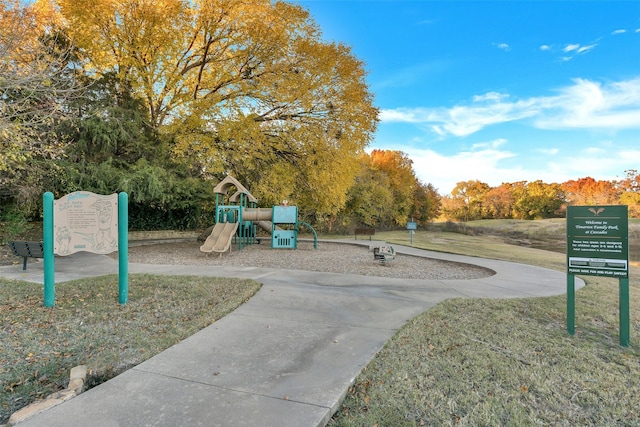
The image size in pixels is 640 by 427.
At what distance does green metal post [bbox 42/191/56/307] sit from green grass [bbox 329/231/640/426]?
483cm

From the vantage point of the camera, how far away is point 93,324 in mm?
4387

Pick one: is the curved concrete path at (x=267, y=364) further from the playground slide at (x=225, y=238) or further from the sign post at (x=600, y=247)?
the playground slide at (x=225, y=238)

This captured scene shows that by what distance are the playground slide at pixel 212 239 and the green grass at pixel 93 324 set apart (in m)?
4.88

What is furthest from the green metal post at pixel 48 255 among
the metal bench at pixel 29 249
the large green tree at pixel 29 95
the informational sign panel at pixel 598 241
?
the informational sign panel at pixel 598 241

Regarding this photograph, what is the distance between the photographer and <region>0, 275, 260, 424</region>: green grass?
123 inches

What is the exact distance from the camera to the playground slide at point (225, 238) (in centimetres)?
1182

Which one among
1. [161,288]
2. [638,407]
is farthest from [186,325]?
[638,407]

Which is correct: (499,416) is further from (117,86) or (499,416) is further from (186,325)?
(117,86)

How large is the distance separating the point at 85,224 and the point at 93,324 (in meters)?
1.87

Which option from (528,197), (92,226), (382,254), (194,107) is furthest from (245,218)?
(528,197)

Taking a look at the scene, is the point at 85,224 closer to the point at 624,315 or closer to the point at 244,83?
the point at 624,315

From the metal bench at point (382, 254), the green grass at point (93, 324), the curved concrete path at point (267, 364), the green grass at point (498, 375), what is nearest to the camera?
the curved concrete path at point (267, 364)

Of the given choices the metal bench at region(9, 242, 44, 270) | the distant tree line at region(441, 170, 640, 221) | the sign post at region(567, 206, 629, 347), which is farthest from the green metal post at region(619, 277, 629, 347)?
the distant tree line at region(441, 170, 640, 221)

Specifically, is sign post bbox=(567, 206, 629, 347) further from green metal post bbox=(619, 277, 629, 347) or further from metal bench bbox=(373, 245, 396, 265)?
metal bench bbox=(373, 245, 396, 265)
